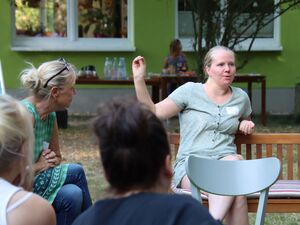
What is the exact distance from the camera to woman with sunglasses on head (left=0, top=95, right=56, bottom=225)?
2.38 metres

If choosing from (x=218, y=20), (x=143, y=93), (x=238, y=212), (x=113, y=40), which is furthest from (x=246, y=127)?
(x=113, y=40)

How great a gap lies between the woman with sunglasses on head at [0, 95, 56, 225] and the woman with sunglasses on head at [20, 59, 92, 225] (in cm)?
142

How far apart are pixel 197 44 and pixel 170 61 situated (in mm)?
765

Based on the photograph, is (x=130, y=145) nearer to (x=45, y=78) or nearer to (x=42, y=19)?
(x=45, y=78)

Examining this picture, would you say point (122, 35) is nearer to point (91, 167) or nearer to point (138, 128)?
point (91, 167)

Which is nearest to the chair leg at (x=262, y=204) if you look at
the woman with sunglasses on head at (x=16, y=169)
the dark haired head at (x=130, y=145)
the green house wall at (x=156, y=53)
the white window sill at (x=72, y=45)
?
the woman with sunglasses on head at (x=16, y=169)

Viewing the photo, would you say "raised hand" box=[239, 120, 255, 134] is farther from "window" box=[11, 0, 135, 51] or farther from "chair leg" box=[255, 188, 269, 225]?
"window" box=[11, 0, 135, 51]

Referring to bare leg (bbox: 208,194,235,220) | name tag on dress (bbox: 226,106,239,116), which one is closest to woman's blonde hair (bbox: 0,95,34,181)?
bare leg (bbox: 208,194,235,220)

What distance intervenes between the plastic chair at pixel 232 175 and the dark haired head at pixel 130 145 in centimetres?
171

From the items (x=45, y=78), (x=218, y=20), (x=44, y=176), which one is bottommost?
(x=44, y=176)

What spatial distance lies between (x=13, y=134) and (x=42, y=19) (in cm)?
1267

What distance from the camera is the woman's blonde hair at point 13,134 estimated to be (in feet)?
7.91

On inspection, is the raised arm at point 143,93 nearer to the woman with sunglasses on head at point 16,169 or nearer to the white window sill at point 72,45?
the woman with sunglasses on head at point 16,169

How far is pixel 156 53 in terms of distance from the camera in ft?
47.8
